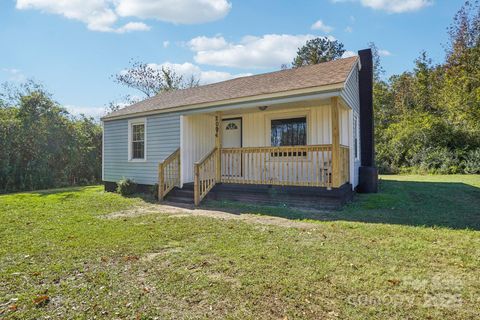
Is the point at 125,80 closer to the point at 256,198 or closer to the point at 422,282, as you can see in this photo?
the point at 256,198

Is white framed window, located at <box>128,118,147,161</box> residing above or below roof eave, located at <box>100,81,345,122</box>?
below

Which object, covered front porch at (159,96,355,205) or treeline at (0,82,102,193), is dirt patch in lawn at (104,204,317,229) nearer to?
covered front porch at (159,96,355,205)

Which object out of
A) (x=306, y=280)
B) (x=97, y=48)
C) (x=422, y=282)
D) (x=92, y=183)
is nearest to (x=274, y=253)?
(x=306, y=280)

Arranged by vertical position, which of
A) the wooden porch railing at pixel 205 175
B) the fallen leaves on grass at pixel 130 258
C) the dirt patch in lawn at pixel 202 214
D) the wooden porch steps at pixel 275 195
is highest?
the wooden porch railing at pixel 205 175

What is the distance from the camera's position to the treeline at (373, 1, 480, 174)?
18.4 m

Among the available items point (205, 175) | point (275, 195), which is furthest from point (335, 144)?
point (205, 175)

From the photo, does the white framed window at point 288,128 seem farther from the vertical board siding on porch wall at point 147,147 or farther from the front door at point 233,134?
the vertical board siding on porch wall at point 147,147

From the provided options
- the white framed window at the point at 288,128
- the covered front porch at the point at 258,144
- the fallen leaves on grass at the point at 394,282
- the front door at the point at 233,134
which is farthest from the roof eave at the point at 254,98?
the fallen leaves on grass at the point at 394,282

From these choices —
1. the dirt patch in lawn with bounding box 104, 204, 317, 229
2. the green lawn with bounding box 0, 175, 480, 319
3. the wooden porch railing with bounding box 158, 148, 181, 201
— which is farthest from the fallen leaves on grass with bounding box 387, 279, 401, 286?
the wooden porch railing with bounding box 158, 148, 181, 201

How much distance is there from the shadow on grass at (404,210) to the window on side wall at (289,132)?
2.46 meters

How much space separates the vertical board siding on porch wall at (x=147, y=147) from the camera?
1027 centimetres

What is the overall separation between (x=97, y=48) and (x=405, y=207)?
13.9m

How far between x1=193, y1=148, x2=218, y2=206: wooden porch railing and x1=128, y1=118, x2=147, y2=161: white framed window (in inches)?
124

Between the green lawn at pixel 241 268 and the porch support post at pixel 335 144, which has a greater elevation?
the porch support post at pixel 335 144
